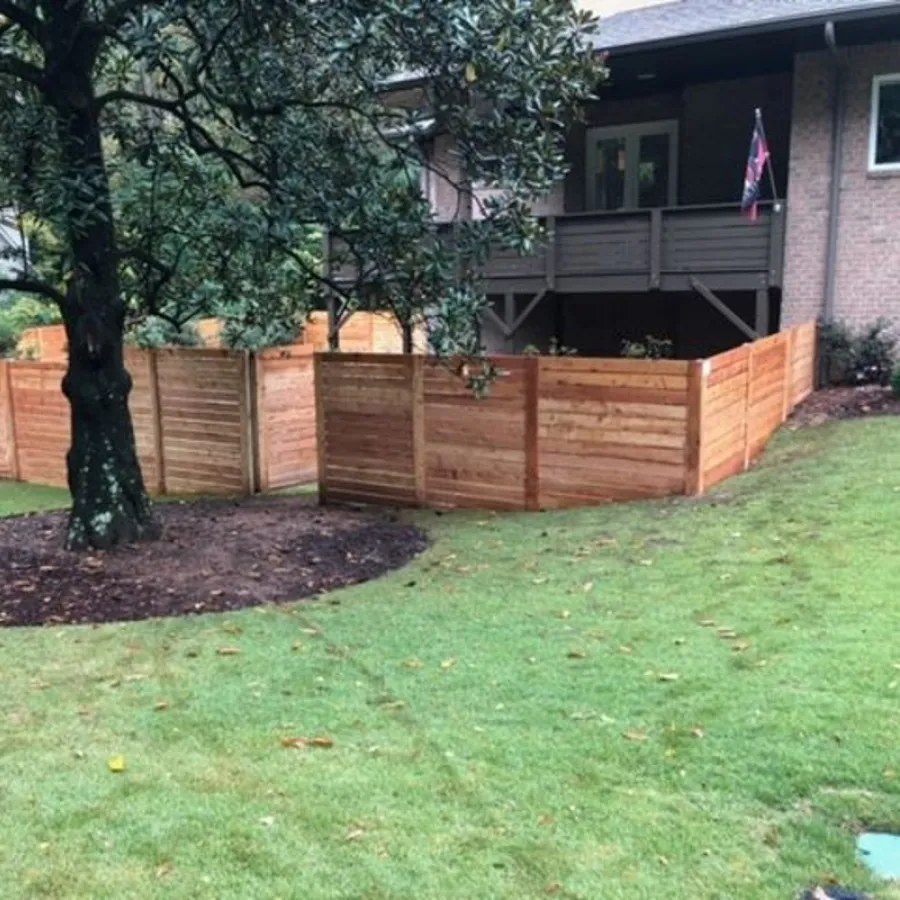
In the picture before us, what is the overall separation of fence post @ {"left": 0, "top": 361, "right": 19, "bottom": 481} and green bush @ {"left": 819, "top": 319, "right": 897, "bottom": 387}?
12.3 metres

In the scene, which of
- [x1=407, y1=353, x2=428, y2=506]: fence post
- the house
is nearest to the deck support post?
the house

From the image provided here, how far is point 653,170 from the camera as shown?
1700 centimetres

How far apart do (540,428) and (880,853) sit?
641cm

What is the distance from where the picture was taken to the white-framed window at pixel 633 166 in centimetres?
1670

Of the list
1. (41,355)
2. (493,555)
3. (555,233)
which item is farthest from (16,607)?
(41,355)

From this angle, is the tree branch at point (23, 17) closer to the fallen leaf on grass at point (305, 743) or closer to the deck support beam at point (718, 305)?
the fallen leaf on grass at point (305, 743)

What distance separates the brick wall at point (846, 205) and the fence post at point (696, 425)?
661 cm

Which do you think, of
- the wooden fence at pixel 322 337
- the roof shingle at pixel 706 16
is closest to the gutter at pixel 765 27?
the roof shingle at pixel 706 16

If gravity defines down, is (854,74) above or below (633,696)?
above

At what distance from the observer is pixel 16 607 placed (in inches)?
254

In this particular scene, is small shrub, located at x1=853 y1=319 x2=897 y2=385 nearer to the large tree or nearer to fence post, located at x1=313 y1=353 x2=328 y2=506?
the large tree

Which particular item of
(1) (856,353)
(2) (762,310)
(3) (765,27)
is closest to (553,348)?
(2) (762,310)

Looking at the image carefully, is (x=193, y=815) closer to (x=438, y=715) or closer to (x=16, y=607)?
(x=438, y=715)

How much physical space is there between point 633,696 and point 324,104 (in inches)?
221
